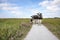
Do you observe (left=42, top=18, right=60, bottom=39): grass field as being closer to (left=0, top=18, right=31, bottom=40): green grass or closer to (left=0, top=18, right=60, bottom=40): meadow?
(left=0, top=18, right=60, bottom=40): meadow

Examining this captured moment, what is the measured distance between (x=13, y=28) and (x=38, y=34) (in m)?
0.55

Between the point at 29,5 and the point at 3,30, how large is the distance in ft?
2.61

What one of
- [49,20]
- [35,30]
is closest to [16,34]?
[35,30]

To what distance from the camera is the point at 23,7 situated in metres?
4.32

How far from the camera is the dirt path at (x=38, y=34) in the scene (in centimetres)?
424

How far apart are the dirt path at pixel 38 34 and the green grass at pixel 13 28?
0.12m

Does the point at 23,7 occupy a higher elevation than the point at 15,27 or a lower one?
higher

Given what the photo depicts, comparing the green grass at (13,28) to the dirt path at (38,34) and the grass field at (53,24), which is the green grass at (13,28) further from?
the grass field at (53,24)

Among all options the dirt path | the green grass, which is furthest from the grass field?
the green grass

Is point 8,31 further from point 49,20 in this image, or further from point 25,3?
point 49,20

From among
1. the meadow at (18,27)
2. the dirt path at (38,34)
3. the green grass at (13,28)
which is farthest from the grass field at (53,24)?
the green grass at (13,28)

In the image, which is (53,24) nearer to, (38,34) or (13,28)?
(38,34)

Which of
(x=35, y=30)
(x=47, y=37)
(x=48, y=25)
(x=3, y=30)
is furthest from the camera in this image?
(x=48, y=25)

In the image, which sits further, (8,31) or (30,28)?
(30,28)
